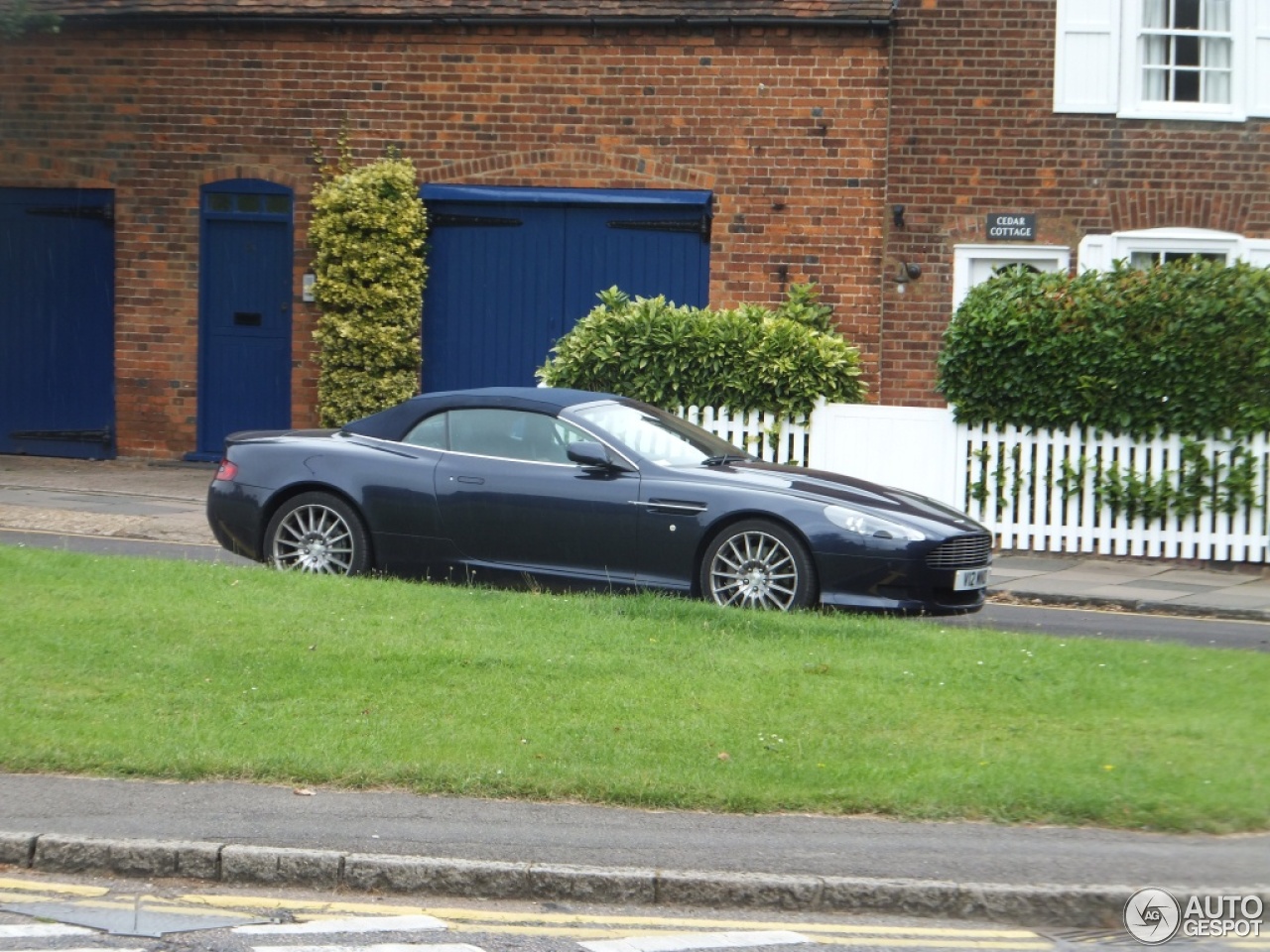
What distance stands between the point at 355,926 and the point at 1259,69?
16.0m

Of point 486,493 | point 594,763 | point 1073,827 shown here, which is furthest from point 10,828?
point 486,493

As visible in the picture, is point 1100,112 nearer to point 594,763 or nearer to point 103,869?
point 594,763

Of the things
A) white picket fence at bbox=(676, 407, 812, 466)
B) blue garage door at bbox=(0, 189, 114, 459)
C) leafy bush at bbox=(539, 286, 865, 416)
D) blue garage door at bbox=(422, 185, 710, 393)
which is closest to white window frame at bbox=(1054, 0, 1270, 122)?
blue garage door at bbox=(422, 185, 710, 393)

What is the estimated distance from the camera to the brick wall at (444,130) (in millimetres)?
18078

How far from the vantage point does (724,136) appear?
18.2m

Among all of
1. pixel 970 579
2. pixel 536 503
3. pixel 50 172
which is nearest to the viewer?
pixel 970 579

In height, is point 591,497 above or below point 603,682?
above

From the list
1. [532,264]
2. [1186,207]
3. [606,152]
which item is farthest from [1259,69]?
[532,264]

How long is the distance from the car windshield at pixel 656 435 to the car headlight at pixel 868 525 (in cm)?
121

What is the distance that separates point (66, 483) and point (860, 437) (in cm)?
827

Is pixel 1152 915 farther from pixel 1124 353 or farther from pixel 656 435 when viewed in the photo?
pixel 1124 353

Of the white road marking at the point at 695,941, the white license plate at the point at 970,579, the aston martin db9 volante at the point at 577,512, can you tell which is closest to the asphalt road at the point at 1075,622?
the white license plate at the point at 970,579

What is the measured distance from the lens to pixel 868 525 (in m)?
10.3

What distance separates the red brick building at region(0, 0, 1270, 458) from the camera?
711 inches
